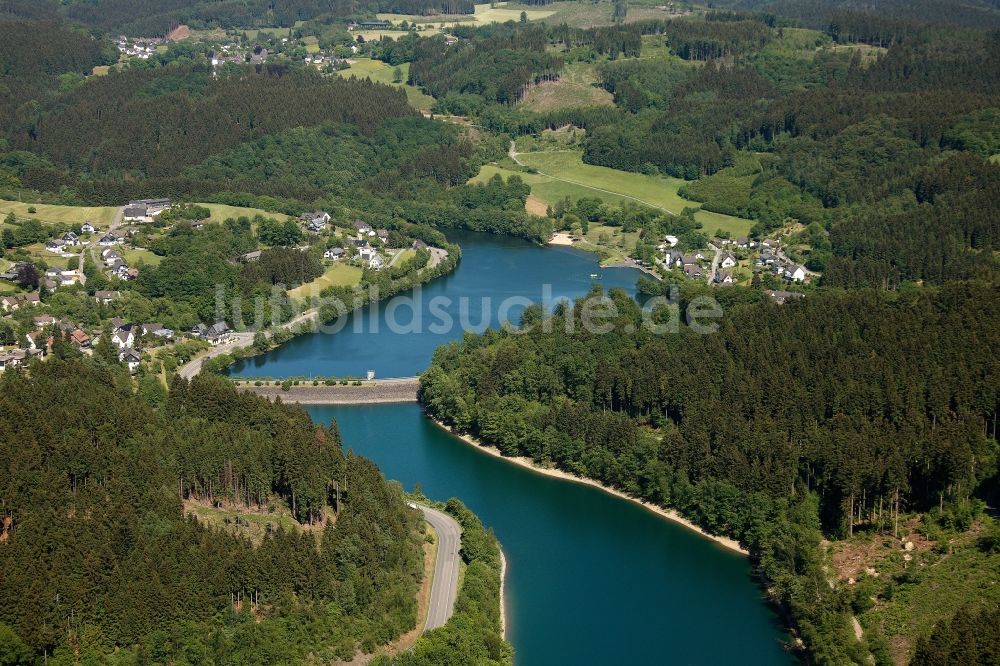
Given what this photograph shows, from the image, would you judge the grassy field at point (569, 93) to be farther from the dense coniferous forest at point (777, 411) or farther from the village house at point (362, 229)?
the dense coniferous forest at point (777, 411)

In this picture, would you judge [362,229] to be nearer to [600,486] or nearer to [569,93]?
[569,93]

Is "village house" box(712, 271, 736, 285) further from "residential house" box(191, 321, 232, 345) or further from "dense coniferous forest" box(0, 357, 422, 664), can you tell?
"dense coniferous forest" box(0, 357, 422, 664)

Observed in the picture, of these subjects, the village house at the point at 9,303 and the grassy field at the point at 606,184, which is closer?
the village house at the point at 9,303

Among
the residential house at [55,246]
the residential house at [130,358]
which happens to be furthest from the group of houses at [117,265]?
the residential house at [130,358]

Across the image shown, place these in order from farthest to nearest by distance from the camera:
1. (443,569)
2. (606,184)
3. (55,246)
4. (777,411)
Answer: (606,184) < (55,246) < (777,411) < (443,569)

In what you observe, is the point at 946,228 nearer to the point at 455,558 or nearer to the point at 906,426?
the point at 906,426

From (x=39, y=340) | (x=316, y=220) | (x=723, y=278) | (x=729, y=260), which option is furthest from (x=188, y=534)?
(x=316, y=220)
